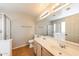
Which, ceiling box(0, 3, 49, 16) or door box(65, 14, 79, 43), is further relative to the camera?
door box(65, 14, 79, 43)

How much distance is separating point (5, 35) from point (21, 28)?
264 mm

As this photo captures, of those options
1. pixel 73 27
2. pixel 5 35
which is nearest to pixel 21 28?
pixel 5 35

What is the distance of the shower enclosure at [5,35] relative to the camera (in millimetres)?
1364

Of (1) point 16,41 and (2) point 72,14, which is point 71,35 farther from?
(1) point 16,41

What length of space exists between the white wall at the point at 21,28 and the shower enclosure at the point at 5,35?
0.06 m

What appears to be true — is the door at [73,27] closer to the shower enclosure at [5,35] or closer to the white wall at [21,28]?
the white wall at [21,28]

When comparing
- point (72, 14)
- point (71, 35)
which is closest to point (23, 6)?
point (72, 14)

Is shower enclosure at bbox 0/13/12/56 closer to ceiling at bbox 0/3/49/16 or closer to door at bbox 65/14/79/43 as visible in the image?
ceiling at bbox 0/3/49/16

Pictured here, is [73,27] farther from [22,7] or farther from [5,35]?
[5,35]

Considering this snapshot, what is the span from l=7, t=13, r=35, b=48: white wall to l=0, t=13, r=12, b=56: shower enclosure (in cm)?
6

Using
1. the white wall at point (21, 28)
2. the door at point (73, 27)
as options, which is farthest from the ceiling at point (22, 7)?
the door at point (73, 27)

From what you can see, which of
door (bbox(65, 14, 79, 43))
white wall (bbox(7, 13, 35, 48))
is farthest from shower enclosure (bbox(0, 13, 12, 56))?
door (bbox(65, 14, 79, 43))

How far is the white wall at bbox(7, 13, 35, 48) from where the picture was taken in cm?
146

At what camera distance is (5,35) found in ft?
4.74
